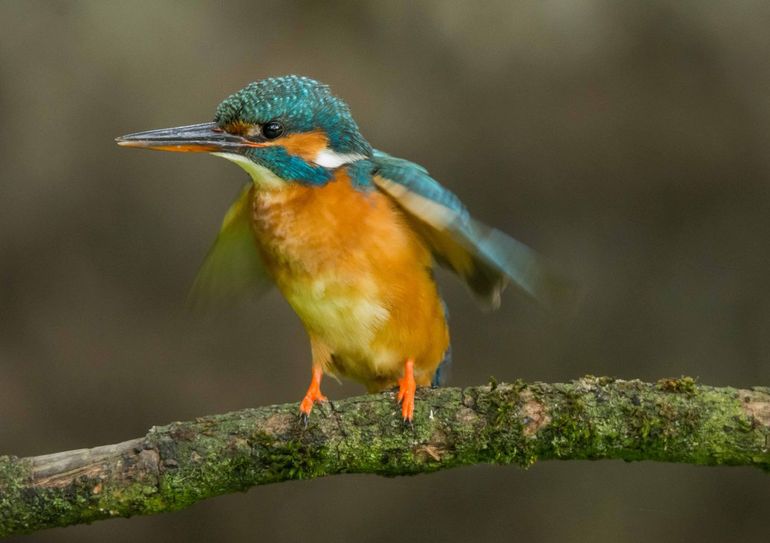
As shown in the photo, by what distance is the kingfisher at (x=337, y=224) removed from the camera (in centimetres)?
275

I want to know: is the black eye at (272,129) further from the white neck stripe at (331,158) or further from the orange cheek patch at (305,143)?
the white neck stripe at (331,158)

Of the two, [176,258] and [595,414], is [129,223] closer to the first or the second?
[176,258]

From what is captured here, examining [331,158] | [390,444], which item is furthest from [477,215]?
→ [390,444]

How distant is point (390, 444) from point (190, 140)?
1000 mm

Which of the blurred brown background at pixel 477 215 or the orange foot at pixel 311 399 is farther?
the blurred brown background at pixel 477 215

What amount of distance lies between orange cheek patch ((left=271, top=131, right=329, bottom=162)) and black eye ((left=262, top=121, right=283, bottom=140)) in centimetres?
2

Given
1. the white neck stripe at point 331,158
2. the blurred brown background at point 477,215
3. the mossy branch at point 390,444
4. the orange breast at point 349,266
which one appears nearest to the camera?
the mossy branch at point 390,444

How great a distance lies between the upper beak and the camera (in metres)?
2.77

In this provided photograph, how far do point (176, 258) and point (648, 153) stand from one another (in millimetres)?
1986

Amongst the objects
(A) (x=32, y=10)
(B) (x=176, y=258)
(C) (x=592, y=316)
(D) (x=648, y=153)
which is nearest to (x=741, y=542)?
(C) (x=592, y=316)

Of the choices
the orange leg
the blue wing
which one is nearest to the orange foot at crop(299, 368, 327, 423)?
the orange leg

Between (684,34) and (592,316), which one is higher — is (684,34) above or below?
above

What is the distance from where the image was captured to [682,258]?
4.14 meters

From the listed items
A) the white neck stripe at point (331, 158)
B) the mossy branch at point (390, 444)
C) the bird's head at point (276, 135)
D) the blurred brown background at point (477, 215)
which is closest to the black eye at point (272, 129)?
the bird's head at point (276, 135)
